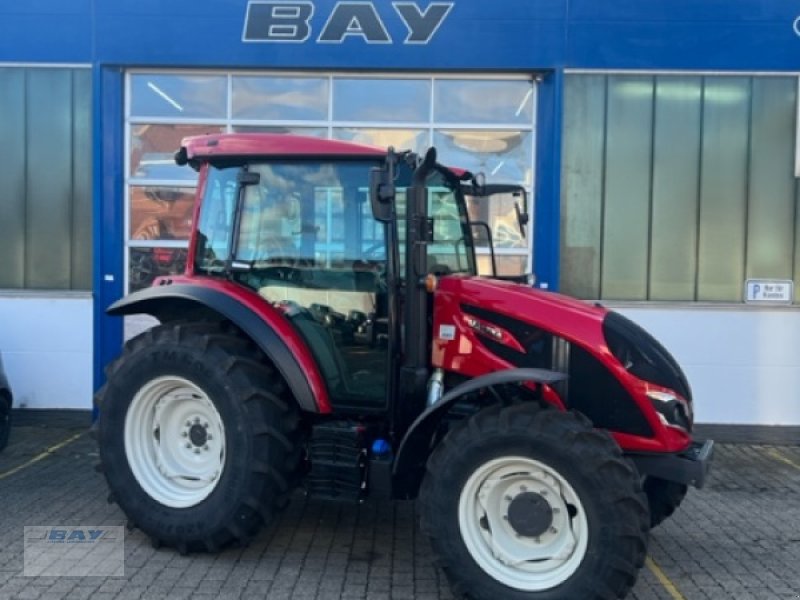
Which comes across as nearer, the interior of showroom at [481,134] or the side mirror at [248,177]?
the side mirror at [248,177]

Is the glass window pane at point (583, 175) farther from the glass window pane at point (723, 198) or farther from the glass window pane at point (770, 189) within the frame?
the glass window pane at point (770, 189)

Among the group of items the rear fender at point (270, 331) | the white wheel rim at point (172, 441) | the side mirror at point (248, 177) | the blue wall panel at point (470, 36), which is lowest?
the white wheel rim at point (172, 441)

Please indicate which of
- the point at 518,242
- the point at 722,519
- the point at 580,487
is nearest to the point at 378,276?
the point at 580,487

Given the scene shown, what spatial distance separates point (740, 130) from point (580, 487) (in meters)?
6.19

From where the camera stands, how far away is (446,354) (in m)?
4.76

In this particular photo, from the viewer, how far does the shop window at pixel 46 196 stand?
29.7 ft

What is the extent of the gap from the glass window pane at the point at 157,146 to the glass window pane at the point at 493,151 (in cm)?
257

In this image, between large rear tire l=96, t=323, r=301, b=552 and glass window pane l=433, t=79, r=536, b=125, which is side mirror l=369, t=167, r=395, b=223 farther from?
glass window pane l=433, t=79, r=536, b=125

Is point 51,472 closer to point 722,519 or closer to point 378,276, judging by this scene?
point 378,276

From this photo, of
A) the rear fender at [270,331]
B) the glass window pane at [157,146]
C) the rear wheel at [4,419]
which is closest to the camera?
the rear fender at [270,331]

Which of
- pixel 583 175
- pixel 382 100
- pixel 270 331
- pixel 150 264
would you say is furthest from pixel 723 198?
pixel 150 264

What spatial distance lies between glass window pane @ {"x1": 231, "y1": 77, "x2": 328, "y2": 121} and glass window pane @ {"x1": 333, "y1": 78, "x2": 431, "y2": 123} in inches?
7.4

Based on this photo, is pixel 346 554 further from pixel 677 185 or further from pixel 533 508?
pixel 677 185

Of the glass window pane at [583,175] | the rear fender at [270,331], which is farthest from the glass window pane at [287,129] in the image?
the rear fender at [270,331]
